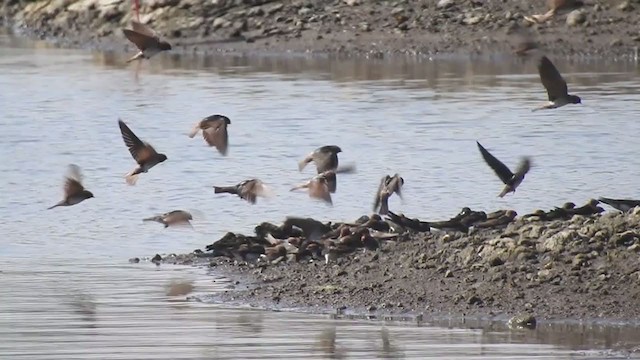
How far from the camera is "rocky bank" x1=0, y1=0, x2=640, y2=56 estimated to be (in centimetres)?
2933

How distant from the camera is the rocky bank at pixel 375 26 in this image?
29328 millimetres

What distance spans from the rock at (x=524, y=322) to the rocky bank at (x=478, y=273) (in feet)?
0.62

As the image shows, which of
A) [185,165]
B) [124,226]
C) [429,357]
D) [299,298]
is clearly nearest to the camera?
[429,357]

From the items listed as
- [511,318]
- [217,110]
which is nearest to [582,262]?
[511,318]

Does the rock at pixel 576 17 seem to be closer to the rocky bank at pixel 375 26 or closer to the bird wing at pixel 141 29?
the rocky bank at pixel 375 26

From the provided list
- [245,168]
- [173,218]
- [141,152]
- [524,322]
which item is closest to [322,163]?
[141,152]

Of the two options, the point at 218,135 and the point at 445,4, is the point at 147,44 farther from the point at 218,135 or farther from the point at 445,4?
the point at 445,4

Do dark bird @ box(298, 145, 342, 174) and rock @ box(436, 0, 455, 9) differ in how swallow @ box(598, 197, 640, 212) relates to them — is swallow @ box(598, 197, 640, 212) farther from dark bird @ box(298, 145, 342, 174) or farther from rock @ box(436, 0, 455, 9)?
rock @ box(436, 0, 455, 9)

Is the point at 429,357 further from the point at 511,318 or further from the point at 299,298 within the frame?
the point at 299,298

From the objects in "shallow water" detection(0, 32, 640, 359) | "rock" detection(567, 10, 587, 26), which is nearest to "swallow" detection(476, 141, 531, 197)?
"shallow water" detection(0, 32, 640, 359)

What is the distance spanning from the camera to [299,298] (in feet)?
40.3

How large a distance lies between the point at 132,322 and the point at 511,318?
2.36 metres

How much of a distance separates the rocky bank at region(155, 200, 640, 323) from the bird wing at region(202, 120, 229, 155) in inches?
38.2

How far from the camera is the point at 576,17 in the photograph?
29453 mm
